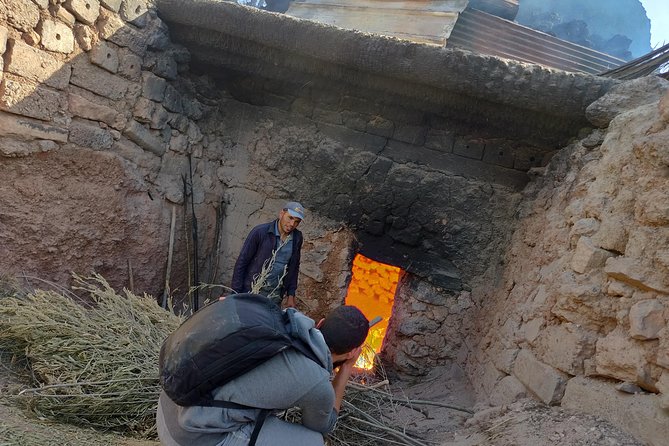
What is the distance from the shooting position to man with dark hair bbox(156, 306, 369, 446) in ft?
4.73

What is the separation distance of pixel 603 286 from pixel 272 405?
1.60m

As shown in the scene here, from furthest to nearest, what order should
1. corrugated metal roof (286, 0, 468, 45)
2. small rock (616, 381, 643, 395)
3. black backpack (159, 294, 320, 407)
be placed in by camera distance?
corrugated metal roof (286, 0, 468, 45), small rock (616, 381, 643, 395), black backpack (159, 294, 320, 407)

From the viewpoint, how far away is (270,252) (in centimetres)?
337

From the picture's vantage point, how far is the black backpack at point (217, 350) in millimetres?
1377

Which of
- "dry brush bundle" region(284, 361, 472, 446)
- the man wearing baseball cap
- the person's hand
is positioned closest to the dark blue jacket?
the man wearing baseball cap

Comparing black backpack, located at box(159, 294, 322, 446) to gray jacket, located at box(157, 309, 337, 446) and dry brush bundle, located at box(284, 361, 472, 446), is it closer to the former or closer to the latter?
gray jacket, located at box(157, 309, 337, 446)

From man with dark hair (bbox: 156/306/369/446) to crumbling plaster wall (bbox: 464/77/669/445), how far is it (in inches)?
46.9

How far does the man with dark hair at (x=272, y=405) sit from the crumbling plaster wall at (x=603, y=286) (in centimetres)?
119

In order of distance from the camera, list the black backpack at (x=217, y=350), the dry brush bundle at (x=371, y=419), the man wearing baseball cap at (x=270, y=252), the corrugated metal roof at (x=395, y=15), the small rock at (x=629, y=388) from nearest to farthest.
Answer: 1. the black backpack at (x=217, y=350)
2. the small rock at (x=629, y=388)
3. the dry brush bundle at (x=371, y=419)
4. the man wearing baseball cap at (x=270, y=252)
5. the corrugated metal roof at (x=395, y=15)

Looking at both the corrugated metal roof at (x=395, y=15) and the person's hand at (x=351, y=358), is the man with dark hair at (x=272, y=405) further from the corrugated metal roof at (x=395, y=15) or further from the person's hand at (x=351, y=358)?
the corrugated metal roof at (x=395, y=15)

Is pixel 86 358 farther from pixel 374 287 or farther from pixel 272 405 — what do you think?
pixel 374 287

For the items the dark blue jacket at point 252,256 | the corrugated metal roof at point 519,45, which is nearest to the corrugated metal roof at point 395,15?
the corrugated metal roof at point 519,45

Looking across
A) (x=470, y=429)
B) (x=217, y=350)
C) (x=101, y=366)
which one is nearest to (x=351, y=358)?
(x=217, y=350)

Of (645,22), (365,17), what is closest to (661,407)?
(365,17)
